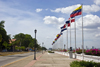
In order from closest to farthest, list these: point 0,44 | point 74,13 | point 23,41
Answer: point 74,13, point 0,44, point 23,41

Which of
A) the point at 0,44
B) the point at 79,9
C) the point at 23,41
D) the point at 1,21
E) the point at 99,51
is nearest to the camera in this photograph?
the point at 99,51

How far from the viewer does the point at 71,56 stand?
94.3ft

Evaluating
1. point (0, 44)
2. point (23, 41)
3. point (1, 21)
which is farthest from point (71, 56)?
point (23, 41)

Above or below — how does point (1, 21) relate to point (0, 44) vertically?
A: above

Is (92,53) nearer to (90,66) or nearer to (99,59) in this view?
(99,59)

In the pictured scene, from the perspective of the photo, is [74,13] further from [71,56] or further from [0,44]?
[0,44]

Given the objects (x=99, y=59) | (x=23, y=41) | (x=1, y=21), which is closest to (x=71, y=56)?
(x=99, y=59)

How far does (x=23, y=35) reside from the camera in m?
145

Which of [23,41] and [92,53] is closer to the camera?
[92,53]

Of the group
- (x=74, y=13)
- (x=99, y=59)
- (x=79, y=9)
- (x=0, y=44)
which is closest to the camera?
(x=99, y=59)

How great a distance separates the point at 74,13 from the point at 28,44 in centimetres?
11846

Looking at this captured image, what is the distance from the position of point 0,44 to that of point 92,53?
52.7 m

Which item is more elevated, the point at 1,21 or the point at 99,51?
the point at 1,21

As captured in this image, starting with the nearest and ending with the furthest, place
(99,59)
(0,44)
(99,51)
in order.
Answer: (99,59) → (99,51) → (0,44)
